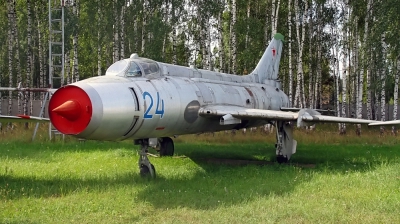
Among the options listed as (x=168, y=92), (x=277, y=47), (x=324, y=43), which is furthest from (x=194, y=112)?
(x=324, y=43)

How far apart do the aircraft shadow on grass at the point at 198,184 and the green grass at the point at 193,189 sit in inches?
0.7

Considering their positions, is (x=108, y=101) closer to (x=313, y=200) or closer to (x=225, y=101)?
(x=313, y=200)

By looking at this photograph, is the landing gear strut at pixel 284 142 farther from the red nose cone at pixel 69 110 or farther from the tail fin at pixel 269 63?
the red nose cone at pixel 69 110

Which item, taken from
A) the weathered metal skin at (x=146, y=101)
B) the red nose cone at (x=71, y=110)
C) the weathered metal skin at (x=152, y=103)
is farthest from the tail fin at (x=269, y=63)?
the red nose cone at (x=71, y=110)

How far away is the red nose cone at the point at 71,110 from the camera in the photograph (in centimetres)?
662

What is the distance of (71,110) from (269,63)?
10.7 metres

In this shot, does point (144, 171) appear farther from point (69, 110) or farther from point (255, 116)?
point (255, 116)

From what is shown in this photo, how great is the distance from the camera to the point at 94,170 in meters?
9.95

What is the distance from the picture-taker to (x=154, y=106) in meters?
8.19

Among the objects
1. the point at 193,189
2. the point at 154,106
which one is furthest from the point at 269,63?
the point at 193,189

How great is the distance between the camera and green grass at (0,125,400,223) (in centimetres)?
603

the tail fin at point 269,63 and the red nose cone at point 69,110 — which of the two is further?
the tail fin at point 269,63

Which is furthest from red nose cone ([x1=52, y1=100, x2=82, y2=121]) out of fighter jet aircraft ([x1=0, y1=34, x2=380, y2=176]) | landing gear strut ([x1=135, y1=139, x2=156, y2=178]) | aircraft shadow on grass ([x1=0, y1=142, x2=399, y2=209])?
landing gear strut ([x1=135, y1=139, x2=156, y2=178])

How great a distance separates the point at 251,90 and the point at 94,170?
18.2 ft
